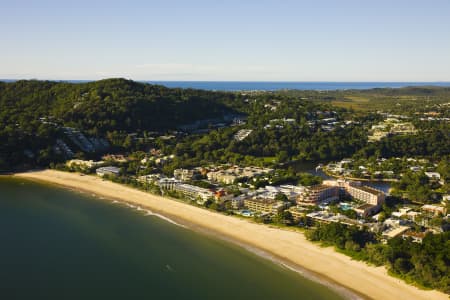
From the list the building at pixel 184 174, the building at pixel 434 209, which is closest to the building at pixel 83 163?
the building at pixel 184 174

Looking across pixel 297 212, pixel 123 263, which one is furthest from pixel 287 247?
pixel 123 263

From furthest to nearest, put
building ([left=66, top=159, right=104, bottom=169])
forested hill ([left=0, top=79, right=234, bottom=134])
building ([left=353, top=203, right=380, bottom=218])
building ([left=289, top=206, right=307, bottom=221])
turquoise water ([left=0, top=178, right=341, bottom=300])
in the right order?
forested hill ([left=0, top=79, right=234, bottom=134]) < building ([left=66, top=159, right=104, bottom=169]) < building ([left=353, top=203, right=380, bottom=218]) < building ([left=289, top=206, right=307, bottom=221]) < turquoise water ([left=0, top=178, right=341, bottom=300])

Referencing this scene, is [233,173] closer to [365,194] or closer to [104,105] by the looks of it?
[365,194]

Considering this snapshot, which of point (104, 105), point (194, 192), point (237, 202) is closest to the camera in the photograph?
point (237, 202)

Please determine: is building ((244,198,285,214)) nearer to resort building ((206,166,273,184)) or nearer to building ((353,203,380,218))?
building ((353,203,380,218))

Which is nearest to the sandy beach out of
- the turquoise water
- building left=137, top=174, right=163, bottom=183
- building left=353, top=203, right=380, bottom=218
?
the turquoise water
